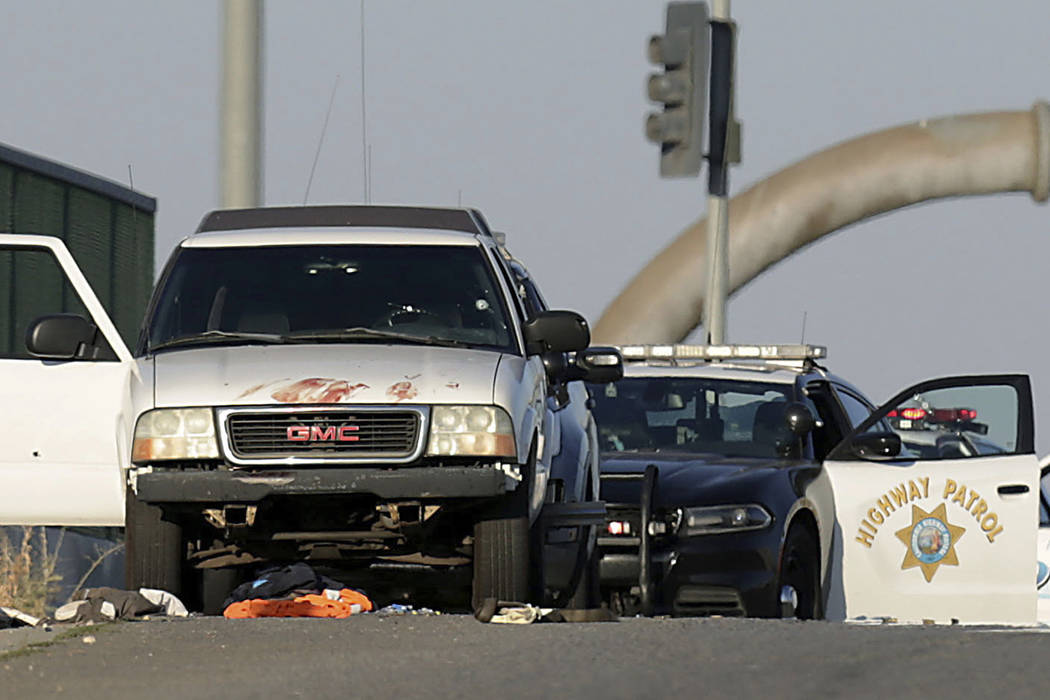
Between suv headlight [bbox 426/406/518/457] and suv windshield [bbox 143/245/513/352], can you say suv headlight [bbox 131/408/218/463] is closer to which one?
suv windshield [bbox 143/245/513/352]

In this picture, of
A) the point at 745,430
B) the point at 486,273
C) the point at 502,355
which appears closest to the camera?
the point at 502,355

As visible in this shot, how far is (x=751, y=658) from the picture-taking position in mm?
8797

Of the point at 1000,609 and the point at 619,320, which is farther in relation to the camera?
the point at 619,320

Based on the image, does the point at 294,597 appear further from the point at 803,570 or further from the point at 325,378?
the point at 803,570

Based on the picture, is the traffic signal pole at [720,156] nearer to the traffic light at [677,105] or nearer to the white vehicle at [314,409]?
the traffic light at [677,105]

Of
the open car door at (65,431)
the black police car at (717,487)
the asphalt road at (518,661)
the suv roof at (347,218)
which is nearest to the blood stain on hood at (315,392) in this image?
the asphalt road at (518,661)

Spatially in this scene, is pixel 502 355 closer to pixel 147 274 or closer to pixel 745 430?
pixel 745 430

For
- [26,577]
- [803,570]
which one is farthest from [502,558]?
[26,577]

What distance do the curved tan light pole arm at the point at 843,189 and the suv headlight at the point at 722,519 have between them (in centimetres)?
1827

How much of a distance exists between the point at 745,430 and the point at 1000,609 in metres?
2.01

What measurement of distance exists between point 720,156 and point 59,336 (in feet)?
40.9

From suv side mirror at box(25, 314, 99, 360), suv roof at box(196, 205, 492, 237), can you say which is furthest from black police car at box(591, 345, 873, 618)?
suv side mirror at box(25, 314, 99, 360)

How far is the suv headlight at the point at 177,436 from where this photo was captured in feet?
36.1

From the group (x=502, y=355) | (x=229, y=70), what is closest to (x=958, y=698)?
(x=502, y=355)
